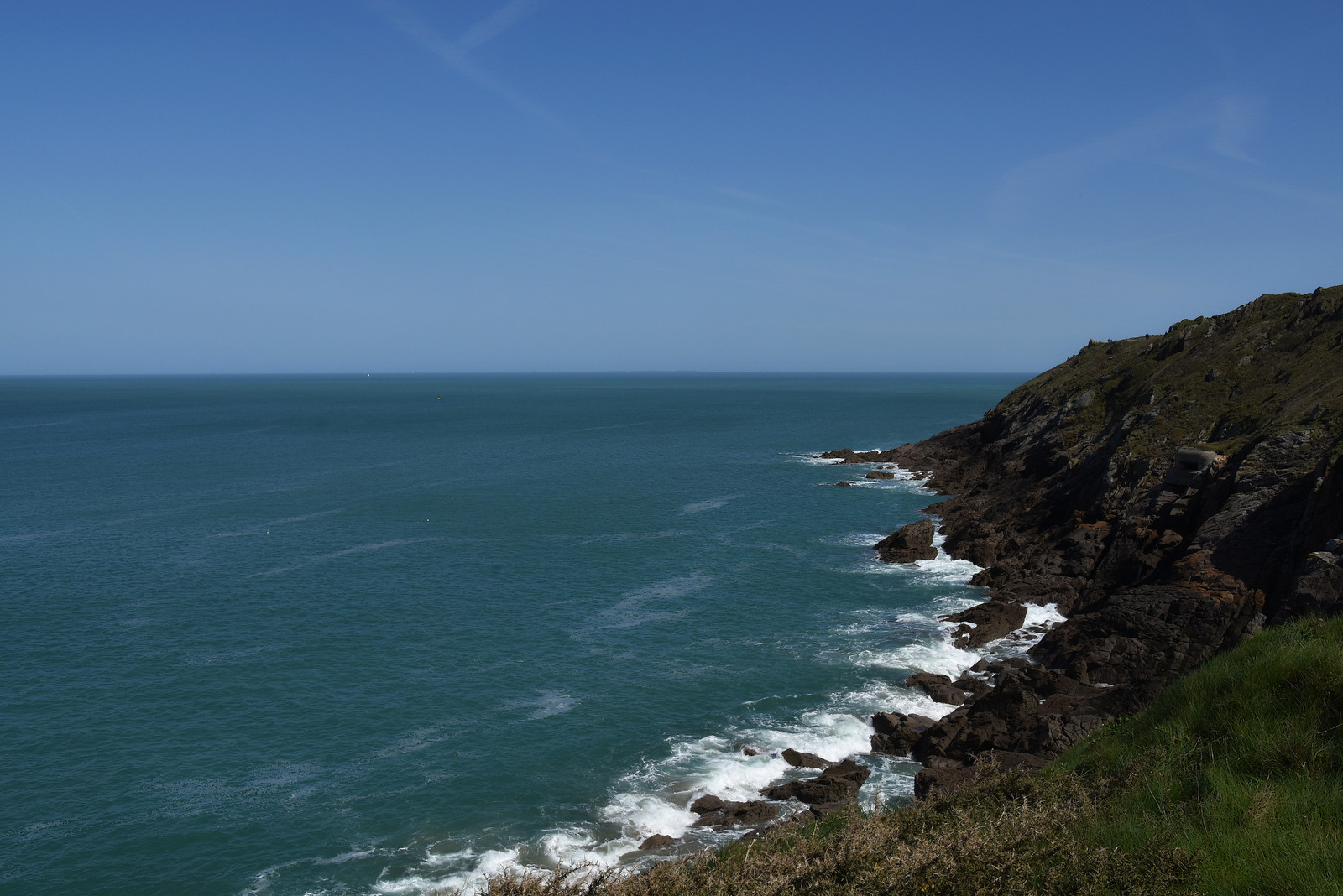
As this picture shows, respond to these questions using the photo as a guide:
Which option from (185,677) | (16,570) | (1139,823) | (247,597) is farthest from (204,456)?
(1139,823)

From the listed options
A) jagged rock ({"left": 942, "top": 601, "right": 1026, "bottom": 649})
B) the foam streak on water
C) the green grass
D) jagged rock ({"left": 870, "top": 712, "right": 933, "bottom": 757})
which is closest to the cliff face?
jagged rock ({"left": 870, "top": 712, "right": 933, "bottom": 757})

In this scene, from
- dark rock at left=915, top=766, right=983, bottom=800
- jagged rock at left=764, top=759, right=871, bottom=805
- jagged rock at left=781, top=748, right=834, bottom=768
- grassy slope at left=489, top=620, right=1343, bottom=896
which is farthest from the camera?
jagged rock at left=781, top=748, right=834, bottom=768

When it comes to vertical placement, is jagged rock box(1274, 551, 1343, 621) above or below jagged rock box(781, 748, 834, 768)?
above

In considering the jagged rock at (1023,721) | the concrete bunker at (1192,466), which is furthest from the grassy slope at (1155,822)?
the concrete bunker at (1192,466)

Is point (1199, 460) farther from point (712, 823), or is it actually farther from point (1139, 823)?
point (1139, 823)

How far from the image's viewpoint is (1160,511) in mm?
45062

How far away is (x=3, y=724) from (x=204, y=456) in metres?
87.7

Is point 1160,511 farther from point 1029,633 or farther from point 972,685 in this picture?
point 972,685

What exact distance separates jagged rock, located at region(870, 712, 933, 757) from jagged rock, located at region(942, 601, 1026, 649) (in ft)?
30.7

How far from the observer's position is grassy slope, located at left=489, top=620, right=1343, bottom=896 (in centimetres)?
943

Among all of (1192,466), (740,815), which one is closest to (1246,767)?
(740,815)

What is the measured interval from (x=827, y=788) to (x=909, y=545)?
32314mm

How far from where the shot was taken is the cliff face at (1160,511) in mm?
30547

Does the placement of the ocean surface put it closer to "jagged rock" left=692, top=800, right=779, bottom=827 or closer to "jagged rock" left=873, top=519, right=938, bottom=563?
"jagged rock" left=692, top=800, right=779, bottom=827
